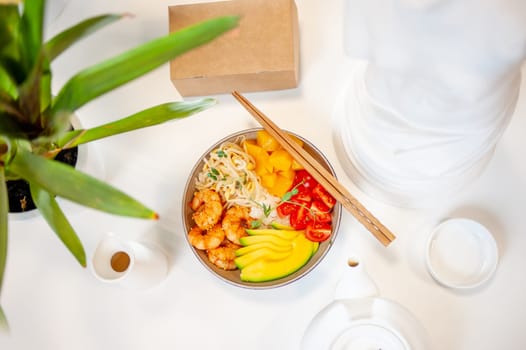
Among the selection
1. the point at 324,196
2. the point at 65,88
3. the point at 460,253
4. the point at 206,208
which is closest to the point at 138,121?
the point at 65,88

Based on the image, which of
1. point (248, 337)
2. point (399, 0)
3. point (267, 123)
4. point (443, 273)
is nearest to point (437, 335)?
point (443, 273)

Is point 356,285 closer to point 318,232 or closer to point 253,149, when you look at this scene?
point 318,232

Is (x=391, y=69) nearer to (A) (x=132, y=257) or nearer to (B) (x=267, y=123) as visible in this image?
(B) (x=267, y=123)

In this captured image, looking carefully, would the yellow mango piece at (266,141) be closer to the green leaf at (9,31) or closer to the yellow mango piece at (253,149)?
the yellow mango piece at (253,149)

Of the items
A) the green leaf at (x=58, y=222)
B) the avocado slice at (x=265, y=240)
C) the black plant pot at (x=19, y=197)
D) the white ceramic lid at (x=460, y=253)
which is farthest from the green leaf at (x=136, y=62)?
the white ceramic lid at (x=460, y=253)

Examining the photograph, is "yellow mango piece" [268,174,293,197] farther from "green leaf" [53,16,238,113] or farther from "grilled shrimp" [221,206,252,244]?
"green leaf" [53,16,238,113]

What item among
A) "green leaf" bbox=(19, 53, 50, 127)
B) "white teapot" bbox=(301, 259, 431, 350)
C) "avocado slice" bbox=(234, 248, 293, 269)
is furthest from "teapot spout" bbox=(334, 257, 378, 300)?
"green leaf" bbox=(19, 53, 50, 127)
